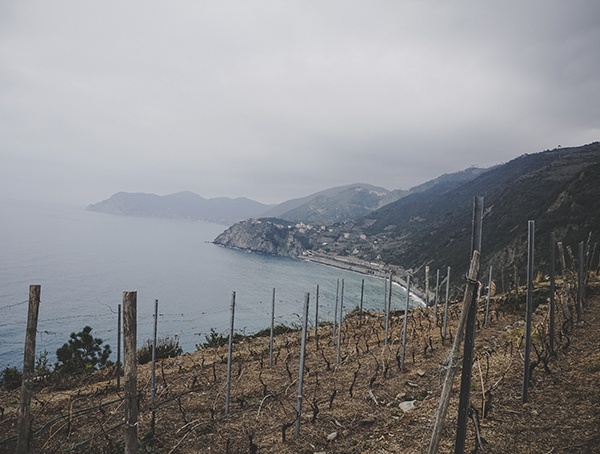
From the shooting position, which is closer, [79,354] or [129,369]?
[129,369]

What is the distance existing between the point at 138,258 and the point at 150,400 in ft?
308

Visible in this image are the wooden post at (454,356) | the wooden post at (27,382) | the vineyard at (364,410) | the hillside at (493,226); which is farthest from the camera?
the hillside at (493,226)

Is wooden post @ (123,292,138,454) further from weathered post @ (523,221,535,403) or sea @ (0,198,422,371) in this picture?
sea @ (0,198,422,371)

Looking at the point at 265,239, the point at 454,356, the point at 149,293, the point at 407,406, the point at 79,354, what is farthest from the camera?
the point at 265,239

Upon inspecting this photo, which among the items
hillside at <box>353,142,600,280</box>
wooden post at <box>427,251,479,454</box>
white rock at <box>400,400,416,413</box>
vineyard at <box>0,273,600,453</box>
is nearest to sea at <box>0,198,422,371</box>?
vineyard at <box>0,273,600,453</box>

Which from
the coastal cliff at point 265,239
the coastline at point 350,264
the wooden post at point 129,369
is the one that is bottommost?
the coastline at point 350,264

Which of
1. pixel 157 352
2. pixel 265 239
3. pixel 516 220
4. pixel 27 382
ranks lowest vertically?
pixel 265 239

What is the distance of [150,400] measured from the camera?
28.8 ft

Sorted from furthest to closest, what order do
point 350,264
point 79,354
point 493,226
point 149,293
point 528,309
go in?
point 350,264
point 493,226
point 149,293
point 79,354
point 528,309

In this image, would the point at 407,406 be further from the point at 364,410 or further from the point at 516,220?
the point at 516,220

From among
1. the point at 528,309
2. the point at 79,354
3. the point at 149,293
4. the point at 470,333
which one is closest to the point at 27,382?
the point at 470,333

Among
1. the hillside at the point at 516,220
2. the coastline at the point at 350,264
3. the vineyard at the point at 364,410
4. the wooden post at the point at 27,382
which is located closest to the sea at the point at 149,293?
the coastline at the point at 350,264

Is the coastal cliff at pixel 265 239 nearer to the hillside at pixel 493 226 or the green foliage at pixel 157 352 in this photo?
the hillside at pixel 493 226

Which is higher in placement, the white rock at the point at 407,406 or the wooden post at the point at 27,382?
the wooden post at the point at 27,382
